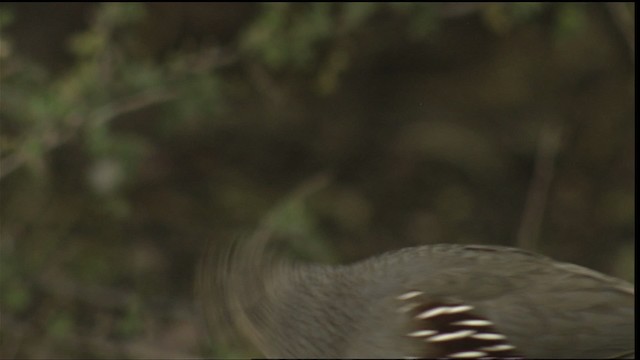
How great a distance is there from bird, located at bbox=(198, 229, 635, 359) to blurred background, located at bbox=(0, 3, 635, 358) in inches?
53.0

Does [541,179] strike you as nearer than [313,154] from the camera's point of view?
Yes

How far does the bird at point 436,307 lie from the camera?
11.0 ft

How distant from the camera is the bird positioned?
11.0 ft

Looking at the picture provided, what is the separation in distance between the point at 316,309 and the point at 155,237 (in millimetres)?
2542

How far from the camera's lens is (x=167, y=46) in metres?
5.79

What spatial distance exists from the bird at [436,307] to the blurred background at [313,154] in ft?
4.42

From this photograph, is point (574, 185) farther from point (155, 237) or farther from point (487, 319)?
point (487, 319)

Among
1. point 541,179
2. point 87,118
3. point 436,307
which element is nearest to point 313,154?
point 541,179

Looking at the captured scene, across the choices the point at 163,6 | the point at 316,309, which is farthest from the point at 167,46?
the point at 316,309

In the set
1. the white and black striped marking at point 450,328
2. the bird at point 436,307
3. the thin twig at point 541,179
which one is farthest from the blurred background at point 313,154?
the white and black striped marking at point 450,328

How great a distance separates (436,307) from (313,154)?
285 cm

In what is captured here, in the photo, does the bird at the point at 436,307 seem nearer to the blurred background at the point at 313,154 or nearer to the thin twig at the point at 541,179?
the blurred background at the point at 313,154

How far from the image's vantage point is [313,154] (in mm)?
6273

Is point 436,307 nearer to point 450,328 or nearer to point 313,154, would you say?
point 450,328
